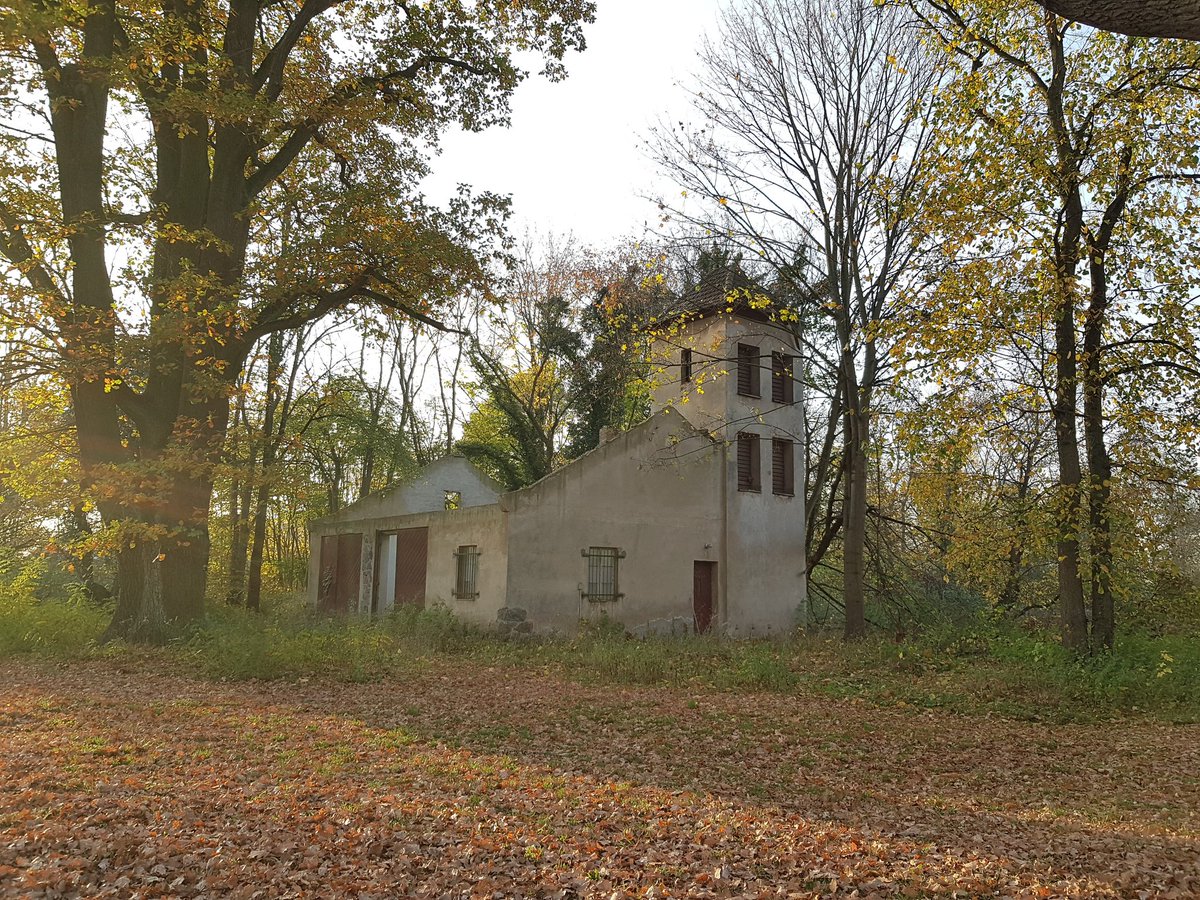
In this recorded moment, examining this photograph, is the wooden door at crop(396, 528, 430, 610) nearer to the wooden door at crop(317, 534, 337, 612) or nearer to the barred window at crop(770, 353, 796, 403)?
the wooden door at crop(317, 534, 337, 612)

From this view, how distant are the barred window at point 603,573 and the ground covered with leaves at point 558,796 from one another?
7.35 meters

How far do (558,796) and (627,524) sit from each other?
519 inches

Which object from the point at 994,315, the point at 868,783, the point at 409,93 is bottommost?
the point at 868,783

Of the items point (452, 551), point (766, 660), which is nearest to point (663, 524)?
point (452, 551)

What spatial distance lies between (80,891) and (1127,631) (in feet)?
50.0

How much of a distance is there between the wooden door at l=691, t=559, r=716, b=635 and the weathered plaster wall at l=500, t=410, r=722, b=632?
0.79 feet

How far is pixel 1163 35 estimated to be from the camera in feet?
12.4

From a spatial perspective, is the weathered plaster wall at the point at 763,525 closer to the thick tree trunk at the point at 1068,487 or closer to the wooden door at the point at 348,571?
the thick tree trunk at the point at 1068,487

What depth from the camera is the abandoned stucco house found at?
18.4 meters

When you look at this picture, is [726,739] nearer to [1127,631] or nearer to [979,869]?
[979,869]

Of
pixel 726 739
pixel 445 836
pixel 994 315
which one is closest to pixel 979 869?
pixel 445 836

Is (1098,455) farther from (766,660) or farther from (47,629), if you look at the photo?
(47,629)

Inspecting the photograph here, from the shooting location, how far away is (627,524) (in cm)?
1975

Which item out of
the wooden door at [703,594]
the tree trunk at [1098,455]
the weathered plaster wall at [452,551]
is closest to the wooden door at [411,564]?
the weathered plaster wall at [452,551]
